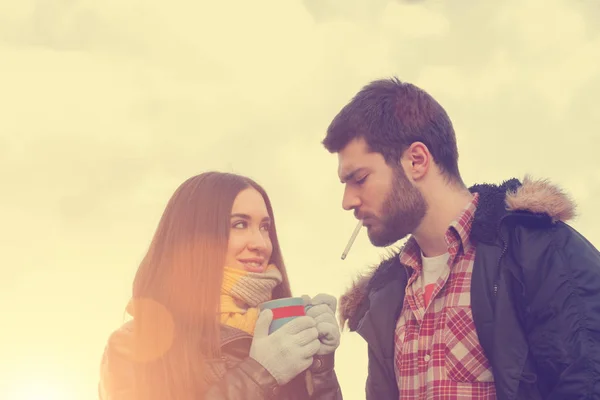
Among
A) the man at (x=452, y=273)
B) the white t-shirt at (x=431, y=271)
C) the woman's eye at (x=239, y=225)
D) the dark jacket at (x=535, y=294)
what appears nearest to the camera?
the dark jacket at (x=535, y=294)

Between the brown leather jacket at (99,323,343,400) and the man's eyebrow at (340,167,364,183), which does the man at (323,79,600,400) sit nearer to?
the man's eyebrow at (340,167,364,183)

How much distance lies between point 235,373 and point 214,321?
48cm

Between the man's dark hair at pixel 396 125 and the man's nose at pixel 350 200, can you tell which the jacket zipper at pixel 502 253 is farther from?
the man's nose at pixel 350 200

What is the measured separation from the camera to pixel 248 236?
15.2 ft

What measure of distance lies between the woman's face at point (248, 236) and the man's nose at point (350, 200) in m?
0.59

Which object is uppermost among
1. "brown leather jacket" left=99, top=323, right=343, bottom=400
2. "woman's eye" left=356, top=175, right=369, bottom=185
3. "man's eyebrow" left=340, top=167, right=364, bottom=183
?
"man's eyebrow" left=340, top=167, right=364, bottom=183

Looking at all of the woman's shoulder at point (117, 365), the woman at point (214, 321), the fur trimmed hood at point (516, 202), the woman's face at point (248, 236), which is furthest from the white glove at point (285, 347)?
the fur trimmed hood at point (516, 202)

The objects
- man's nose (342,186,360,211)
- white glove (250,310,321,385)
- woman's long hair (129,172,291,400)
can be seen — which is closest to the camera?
white glove (250,310,321,385)

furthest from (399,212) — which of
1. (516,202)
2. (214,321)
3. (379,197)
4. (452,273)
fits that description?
(214,321)

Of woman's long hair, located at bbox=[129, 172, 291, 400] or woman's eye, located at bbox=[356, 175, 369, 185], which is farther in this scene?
woman's eye, located at bbox=[356, 175, 369, 185]

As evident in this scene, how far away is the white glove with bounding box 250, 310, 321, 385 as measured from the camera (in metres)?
3.96

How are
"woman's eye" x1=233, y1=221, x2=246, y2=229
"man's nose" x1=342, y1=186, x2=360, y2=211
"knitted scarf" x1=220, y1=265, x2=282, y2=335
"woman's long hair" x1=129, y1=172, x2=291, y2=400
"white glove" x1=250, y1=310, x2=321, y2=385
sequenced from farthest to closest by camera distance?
1. "man's nose" x1=342, y1=186, x2=360, y2=211
2. "woman's eye" x1=233, y1=221, x2=246, y2=229
3. "knitted scarf" x1=220, y1=265, x2=282, y2=335
4. "woman's long hair" x1=129, y1=172, x2=291, y2=400
5. "white glove" x1=250, y1=310, x2=321, y2=385

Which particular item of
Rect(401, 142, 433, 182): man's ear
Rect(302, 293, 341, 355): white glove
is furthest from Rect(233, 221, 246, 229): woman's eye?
Rect(401, 142, 433, 182): man's ear

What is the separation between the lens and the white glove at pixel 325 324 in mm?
4238
